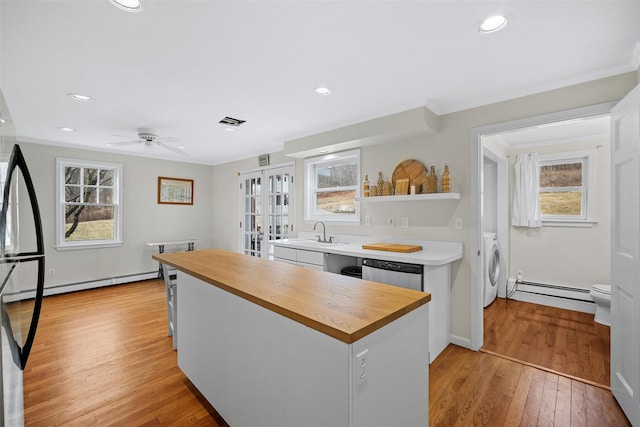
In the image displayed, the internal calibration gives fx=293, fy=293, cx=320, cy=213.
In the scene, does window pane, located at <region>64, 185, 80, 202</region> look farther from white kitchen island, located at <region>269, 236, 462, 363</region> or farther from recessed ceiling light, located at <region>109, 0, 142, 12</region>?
recessed ceiling light, located at <region>109, 0, 142, 12</region>

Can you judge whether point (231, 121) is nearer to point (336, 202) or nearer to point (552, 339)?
point (336, 202)

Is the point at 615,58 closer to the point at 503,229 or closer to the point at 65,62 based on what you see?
the point at 503,229

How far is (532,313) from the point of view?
12.3 ft

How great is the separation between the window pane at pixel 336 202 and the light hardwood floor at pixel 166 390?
6.65 feet

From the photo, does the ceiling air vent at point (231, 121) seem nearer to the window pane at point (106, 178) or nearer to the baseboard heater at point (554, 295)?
the window pane at point (106, 178)

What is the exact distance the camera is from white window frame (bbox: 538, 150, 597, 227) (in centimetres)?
379

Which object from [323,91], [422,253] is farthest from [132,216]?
[422,253]

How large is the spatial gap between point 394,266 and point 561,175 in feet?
10.4

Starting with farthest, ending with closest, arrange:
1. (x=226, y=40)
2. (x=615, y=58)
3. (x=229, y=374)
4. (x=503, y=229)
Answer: (x=503, y=229), (x=615, y=58), (x=226, y=40), (x=229, y=374)

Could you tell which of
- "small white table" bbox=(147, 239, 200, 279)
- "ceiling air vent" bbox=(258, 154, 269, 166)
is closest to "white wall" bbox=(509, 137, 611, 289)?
"ceiling air vent" bbox=(258, 154, 269, 166)

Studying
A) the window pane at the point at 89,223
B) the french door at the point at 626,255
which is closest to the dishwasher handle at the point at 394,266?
the french door at the point at 626,255

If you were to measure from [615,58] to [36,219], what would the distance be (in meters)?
3.64

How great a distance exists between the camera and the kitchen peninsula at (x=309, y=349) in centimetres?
107

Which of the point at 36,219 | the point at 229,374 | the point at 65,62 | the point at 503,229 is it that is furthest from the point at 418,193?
the point at 65,62
